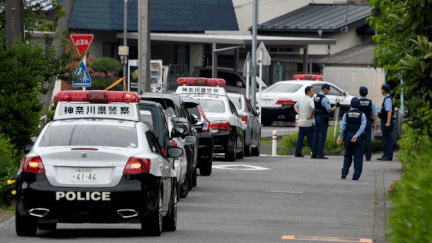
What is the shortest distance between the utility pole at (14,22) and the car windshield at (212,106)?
24.6 feet

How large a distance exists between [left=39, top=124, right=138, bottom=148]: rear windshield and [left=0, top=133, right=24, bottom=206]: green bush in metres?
2.67

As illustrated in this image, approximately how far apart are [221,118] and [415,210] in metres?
18.2

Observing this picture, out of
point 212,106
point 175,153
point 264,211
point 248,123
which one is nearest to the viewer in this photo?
point 175,153

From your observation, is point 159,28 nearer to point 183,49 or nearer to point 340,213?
point 183,49

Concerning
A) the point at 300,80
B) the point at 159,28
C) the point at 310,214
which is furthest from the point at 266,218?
the point at 159,28

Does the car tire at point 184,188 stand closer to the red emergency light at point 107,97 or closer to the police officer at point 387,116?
the red emergency light at point 107,97

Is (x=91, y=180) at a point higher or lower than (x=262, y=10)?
lower

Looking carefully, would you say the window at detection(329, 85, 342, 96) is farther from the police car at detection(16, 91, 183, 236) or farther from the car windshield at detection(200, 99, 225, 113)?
Answer: the police car at detection(16, 91, 183, 236)

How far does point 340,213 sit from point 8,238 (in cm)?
538

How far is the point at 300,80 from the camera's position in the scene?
133 feet

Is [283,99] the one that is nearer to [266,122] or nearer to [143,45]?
[266,122]

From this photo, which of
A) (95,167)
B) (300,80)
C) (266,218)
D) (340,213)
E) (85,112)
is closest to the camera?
(95,167)

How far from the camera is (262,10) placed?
65.8 metres

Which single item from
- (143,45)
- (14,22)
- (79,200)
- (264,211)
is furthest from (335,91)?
(79,200)
